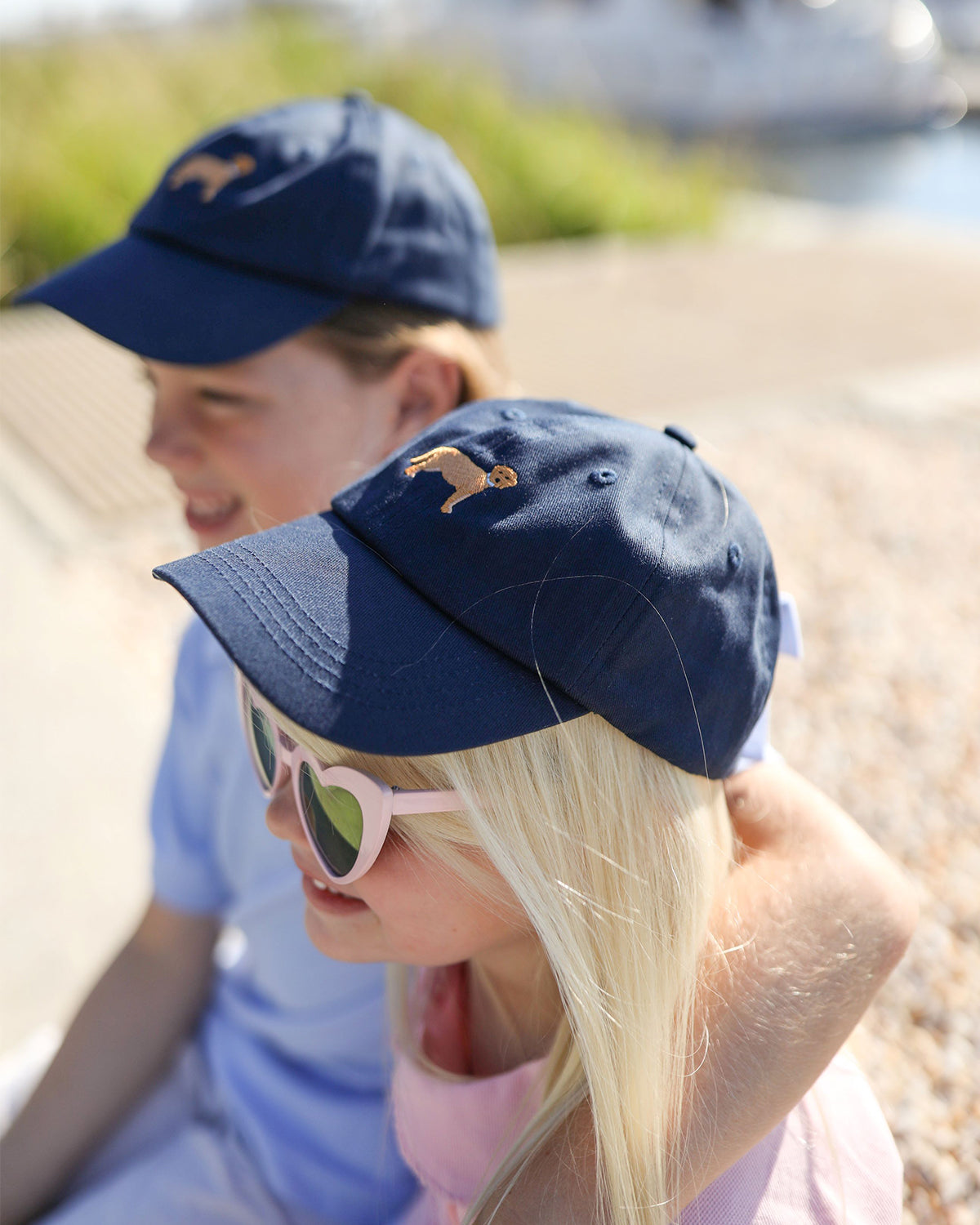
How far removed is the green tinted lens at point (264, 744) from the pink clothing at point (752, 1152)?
449 millimetres

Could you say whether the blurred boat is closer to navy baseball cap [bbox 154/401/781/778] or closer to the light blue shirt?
the light blue shirt

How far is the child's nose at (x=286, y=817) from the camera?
3.77 ft

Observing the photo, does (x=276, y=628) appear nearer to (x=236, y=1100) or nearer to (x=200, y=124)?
(x=236, y=1100)

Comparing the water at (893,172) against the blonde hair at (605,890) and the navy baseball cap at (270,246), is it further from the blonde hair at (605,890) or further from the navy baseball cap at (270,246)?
the blonde hair at (605,890)

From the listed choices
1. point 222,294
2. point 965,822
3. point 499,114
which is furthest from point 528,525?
point 499,114

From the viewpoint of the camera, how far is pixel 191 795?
1.66 m

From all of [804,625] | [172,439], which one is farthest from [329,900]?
[804,625]

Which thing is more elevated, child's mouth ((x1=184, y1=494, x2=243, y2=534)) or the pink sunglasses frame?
the pink sunglasses frame

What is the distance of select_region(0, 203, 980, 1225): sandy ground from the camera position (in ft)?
7.61

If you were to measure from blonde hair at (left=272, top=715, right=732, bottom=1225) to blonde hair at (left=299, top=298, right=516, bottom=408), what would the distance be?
0.80 m

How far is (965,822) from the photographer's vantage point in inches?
111

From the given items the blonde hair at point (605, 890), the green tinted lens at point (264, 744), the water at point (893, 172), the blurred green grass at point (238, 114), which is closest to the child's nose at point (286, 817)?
the green tinted lens at point (264, 744)

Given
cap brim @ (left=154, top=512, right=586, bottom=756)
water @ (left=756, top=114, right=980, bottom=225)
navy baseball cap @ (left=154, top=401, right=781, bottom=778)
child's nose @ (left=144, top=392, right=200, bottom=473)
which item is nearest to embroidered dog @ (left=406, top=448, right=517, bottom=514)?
navy baseball cap @ (left=154, top=401, right=781, bottom=778)

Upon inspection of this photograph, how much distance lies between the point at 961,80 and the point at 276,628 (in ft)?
118
